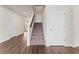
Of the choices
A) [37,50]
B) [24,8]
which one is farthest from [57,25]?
[24,8]

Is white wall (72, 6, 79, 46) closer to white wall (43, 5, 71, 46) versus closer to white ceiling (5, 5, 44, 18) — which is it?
white wall (43, 5, 71, 46)

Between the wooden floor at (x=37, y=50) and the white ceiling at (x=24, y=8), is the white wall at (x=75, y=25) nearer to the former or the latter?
the wooden floor at (x=37, y=50)

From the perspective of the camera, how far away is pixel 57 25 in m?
5.97

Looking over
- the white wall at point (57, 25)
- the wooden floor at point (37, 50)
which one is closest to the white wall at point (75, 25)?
the white wall at point (57, 25)

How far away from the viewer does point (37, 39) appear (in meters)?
7.18

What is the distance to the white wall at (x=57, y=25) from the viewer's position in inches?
234

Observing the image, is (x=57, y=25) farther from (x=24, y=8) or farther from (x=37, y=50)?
(x=24, y=8)

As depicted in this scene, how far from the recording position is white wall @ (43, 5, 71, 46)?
5.93 metres

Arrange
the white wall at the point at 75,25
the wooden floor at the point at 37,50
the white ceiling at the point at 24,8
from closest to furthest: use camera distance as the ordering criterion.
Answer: the wooden floor at the point at 37,50 < the white wall at the point at 75,25 < the white ceiling at the point at 24,8
